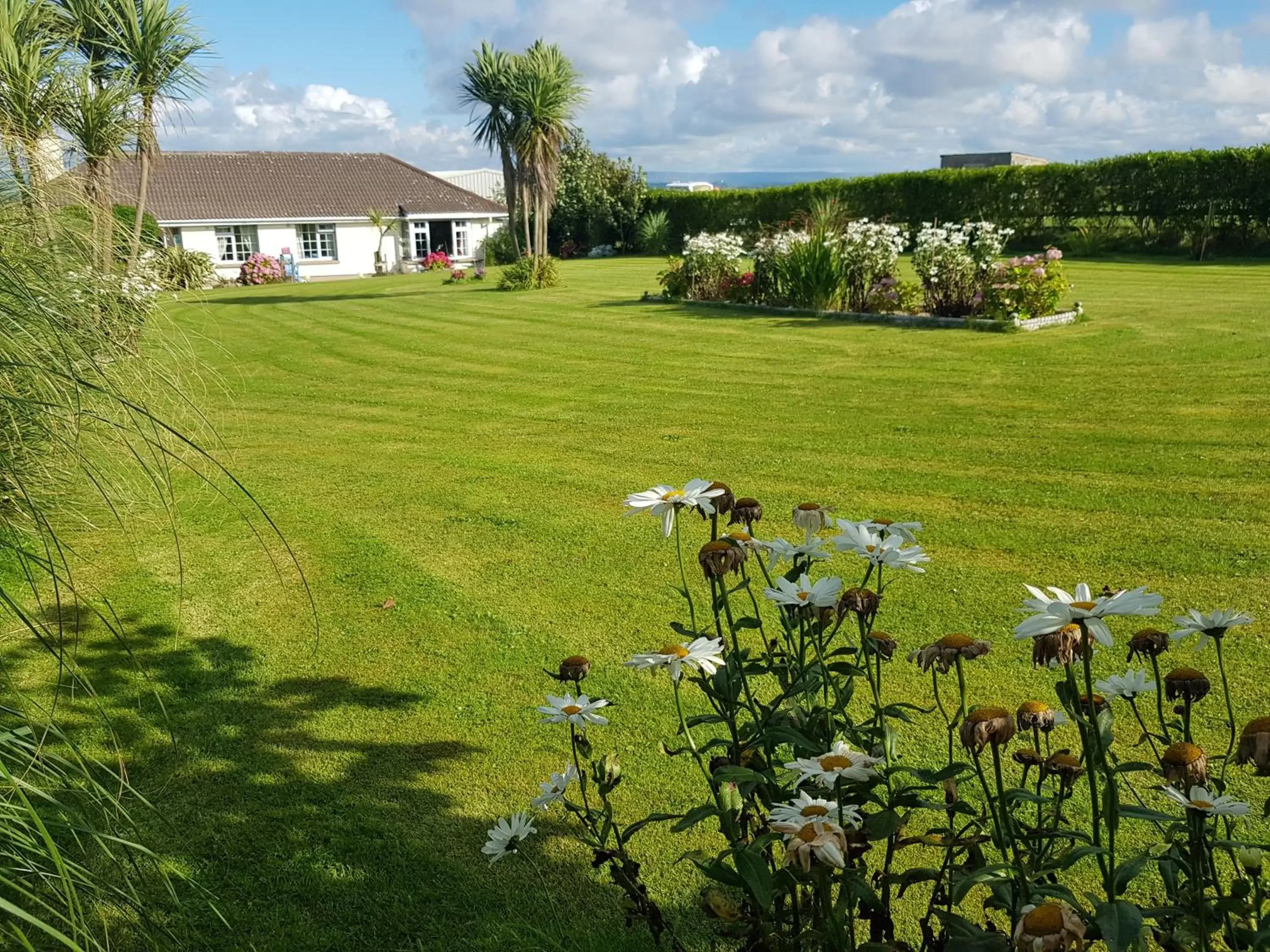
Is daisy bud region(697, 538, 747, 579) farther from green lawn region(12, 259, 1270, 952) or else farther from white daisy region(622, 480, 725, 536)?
green lawn region(12, 259, 1270, 952)

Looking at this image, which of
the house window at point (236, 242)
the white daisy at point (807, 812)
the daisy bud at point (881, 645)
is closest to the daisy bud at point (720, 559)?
the daisy bud at point (881, 645)

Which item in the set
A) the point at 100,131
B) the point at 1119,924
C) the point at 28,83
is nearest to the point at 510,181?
the point at 100,131

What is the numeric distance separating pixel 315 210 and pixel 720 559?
34.4 meters

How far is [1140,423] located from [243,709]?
20.4 feet

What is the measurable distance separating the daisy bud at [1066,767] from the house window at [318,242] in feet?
114

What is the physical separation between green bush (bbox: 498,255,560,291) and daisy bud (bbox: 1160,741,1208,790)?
19.7 metres

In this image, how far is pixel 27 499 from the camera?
1573 millimetres

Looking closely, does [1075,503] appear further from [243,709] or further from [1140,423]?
[243,709]

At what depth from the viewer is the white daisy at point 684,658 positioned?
6.05 feet

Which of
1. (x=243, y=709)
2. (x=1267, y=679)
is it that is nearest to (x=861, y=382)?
(x=1267, y=679)

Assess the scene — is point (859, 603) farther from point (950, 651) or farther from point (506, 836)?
point (506, 836)

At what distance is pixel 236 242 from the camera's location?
32.3m

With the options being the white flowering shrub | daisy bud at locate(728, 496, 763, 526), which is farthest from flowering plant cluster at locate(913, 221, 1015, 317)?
daisy bud at locate(728, 496, 763, 526)

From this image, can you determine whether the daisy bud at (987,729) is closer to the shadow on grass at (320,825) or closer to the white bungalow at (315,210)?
the shadow on grass at (320,825)
